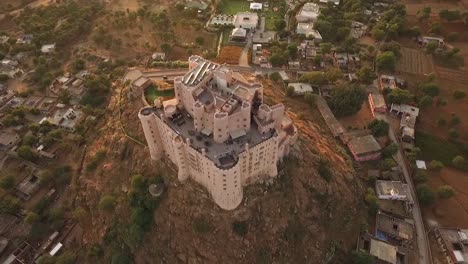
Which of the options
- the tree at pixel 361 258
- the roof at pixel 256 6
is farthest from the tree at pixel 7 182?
the roof at pixel 256 6

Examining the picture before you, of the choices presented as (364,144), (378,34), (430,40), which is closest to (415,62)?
(430,40)

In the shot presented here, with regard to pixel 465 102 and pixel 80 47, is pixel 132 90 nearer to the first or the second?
pixel 80 47

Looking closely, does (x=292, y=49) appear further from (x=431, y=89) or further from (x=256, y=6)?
(x=431, y=89)

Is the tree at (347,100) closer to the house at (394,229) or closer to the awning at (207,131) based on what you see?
the house at (394,229)

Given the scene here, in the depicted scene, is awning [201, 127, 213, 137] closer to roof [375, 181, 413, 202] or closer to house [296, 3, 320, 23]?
roof [375, 181, 413, 202]

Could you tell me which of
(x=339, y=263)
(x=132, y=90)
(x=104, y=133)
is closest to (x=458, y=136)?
(x=339, y=263)

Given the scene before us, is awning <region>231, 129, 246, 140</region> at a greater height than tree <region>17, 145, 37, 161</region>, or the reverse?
awning <region>231, 129, 246, 140</region>

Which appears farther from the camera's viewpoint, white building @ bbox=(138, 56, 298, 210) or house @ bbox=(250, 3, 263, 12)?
house @ bbox=(250, 3, 263, 12)

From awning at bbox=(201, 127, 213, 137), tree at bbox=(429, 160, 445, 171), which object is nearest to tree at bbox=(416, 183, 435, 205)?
tree at bbox=(429, 160, 445, 171)
